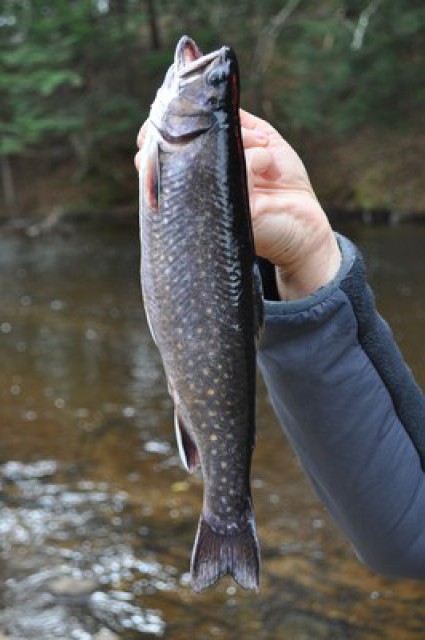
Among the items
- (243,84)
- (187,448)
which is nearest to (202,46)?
(243,84)

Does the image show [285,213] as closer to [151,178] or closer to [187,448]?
[151,178]

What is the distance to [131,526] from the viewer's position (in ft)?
19.7

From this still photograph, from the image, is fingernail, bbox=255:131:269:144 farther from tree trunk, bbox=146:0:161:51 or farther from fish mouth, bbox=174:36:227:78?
tree trunk, bbox=146:0:161:51

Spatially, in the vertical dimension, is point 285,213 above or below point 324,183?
above

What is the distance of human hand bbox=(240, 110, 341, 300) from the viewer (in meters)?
1.82

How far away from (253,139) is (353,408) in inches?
25.1

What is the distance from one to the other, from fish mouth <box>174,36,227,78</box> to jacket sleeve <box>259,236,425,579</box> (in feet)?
1.71

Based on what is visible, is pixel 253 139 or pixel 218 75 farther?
pixel 253 139

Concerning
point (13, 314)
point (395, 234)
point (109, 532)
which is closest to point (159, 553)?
point (109, 532)

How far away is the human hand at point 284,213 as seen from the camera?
1820 mm

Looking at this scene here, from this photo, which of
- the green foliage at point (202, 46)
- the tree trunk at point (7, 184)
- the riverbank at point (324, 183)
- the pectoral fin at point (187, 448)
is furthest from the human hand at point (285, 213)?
the tree trunk at point (7, 184)

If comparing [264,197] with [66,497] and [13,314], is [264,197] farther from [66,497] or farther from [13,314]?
[13,314]

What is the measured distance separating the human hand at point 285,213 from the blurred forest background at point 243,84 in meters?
13.0

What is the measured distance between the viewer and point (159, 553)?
5621 mm
